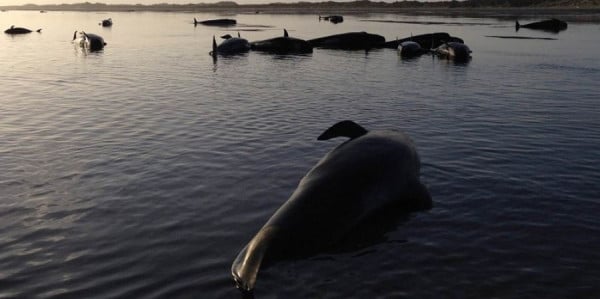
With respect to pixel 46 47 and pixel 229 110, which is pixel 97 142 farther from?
pixel 46 47

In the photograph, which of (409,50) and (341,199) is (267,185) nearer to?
(341,199)

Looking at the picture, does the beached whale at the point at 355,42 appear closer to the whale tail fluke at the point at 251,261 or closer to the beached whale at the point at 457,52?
the beached whale at the point at 457,52

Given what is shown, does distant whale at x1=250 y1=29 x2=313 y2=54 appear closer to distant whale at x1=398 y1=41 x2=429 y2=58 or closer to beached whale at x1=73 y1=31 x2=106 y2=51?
distant whale at x1=398 y1=41 x2=429 y2=58

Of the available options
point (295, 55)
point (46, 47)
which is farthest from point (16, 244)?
point (46, 47)

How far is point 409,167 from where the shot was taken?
1078 centimetres

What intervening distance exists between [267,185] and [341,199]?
3.22m

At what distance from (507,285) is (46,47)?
5248 cm

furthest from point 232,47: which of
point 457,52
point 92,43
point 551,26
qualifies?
point 551,26

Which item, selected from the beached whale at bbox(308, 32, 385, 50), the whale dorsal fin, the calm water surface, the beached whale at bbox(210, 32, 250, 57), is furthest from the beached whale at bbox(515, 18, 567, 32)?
the whale dorsal fin

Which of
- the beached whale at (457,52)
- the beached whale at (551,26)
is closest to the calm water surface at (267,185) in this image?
the beached whale at (457,52)

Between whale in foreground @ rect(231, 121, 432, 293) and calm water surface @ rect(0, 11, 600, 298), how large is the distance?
12.1 inches

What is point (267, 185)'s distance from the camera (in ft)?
39.5

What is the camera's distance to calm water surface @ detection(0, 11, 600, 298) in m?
8.00

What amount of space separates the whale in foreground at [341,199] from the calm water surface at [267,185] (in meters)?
0.31
